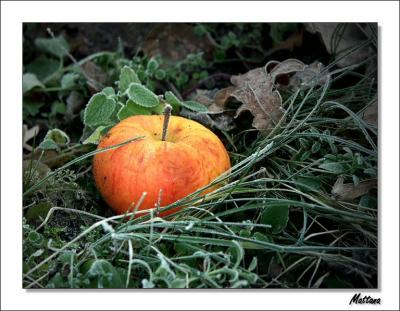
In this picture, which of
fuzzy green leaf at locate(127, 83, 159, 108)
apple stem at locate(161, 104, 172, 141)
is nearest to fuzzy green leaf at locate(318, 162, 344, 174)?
apple stem at locate(161, 104, 172, 141)

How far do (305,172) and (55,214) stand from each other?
0.67 metres

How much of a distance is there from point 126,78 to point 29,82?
445 mm

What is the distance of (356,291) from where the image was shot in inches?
57.5

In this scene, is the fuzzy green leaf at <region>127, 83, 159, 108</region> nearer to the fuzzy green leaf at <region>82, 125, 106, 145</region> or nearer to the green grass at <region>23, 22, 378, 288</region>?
the fuzzy green leaf at <region>82, 125, 106, 145</region>

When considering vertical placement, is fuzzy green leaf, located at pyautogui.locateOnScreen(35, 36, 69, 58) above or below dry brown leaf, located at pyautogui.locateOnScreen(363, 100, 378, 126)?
above

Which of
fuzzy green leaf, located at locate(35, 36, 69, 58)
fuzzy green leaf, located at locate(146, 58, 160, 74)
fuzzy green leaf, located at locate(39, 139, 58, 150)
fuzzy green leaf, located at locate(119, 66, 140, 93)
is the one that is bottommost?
fuzzy green leaf, located at locate(39, 139, 58, 150)

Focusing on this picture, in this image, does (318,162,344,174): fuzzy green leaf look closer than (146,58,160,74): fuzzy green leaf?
Yes

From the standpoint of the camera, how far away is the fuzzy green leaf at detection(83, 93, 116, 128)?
1862mm

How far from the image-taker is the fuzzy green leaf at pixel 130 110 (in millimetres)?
1874

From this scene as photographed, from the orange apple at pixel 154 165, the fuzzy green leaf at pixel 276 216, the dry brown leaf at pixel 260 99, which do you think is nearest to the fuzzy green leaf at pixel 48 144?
the orange apple at pixel 154 165

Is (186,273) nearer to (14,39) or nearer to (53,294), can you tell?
(53,294)

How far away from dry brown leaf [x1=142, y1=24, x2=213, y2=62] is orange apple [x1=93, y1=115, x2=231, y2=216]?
687 millimetres

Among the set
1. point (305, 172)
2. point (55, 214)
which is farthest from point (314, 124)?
point (55, 214)

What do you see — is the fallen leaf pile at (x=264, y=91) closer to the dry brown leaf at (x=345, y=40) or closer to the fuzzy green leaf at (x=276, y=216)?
the dry brown leaf at (x=345, y=40)
